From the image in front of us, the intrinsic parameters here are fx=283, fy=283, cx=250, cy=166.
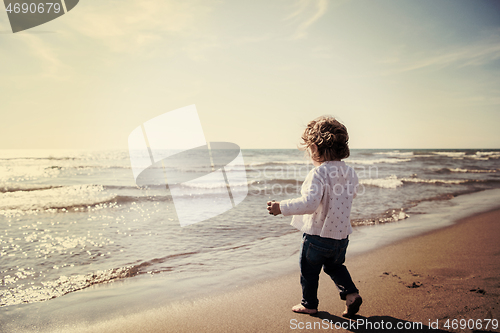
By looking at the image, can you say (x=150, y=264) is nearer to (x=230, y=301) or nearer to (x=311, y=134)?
(x=230, y=301)

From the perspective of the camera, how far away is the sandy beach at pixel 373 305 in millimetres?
2012

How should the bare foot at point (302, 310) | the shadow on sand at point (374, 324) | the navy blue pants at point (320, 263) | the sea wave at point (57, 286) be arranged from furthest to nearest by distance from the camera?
the sea wave at point (57, 286)
the bare foot at point (302, 310)
the navy blue pants at point (320, 263)
the shadow on sand at point (374, 324)

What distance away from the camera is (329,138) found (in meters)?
2.07

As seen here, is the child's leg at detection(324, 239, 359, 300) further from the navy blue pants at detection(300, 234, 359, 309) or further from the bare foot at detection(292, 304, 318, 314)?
the bare foot at detection(292, 304, 318, 314)

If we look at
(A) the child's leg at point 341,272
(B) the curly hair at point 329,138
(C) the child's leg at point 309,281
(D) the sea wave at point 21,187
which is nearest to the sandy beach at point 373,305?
(C) the child's leg at point 309,281

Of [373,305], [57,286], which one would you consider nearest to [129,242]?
[57,286]

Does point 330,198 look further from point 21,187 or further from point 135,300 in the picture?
point 21,187

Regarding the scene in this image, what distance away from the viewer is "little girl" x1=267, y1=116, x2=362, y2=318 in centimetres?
202

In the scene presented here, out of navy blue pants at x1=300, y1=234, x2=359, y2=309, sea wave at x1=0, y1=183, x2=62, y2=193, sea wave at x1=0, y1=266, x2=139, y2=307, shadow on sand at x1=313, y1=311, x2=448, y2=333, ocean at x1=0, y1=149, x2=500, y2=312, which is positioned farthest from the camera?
sea wave at x1=0, y1=183, x2=62, y2=193

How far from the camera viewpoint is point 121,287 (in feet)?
9.25

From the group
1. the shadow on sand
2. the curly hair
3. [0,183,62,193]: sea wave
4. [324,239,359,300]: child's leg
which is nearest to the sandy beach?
the shadow on sand

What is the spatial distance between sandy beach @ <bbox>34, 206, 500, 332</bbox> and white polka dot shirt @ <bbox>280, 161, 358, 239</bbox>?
0.67 meters

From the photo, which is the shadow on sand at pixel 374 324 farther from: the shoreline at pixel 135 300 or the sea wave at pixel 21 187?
the sea wave at pixel 21 187

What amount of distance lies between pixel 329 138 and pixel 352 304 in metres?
1.23
